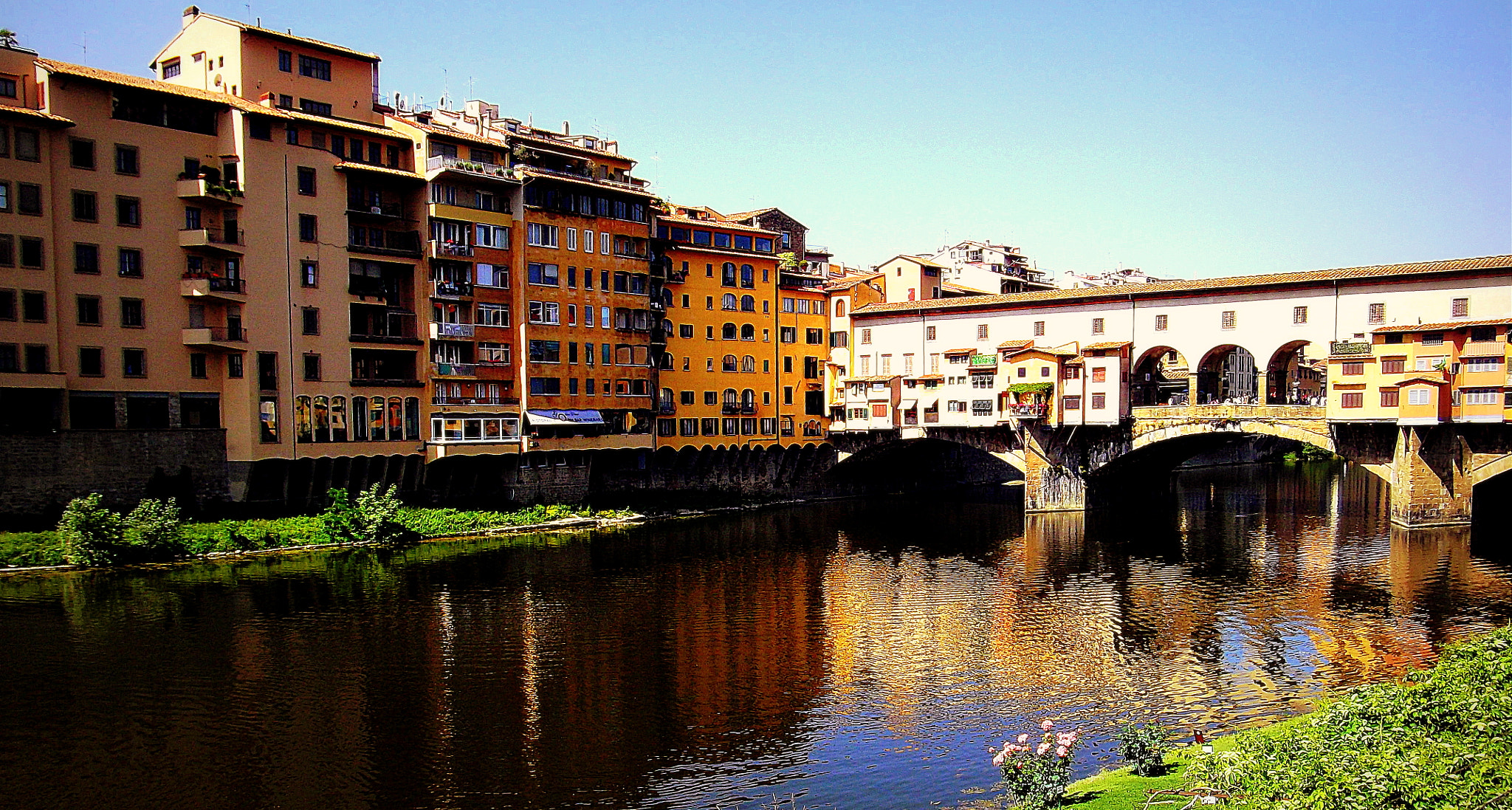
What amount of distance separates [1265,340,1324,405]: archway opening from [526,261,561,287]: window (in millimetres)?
42001

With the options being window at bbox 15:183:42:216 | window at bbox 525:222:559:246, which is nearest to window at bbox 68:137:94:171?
window at bbox 15:183:42:216

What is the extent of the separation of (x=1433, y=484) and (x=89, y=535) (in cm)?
6619

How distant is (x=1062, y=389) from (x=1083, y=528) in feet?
29.9

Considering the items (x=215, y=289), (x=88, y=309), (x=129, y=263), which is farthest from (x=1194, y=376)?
(x=88, y=309)

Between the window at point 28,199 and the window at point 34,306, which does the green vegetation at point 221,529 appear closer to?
the window at point 34,306

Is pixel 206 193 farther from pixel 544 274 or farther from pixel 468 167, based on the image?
pixel 544 274

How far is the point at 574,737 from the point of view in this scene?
28938mm

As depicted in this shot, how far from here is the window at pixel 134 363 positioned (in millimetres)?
52719

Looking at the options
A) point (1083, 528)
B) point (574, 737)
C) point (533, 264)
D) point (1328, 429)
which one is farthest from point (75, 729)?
point (1328, 429)

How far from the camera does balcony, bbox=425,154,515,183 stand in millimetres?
60344

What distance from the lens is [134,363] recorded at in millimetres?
53062

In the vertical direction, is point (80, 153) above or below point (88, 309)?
above

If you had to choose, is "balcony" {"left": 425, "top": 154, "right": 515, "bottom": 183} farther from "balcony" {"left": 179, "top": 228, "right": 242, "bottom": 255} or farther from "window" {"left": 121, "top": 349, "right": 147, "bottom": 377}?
"window" {"left": 121, "top": 349, "right": 147, "bottom": 377}

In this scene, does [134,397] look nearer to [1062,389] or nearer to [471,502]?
[471,502]
